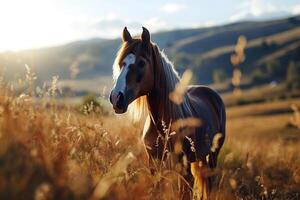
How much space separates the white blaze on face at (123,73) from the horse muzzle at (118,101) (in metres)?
0.04

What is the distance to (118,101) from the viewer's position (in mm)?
5207

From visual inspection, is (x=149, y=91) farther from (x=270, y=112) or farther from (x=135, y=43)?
(x=270, y=112)

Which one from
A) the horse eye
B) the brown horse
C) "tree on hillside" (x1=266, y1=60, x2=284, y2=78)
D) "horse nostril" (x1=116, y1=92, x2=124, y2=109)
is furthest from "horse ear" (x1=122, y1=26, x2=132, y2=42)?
"tree on hillside" (x1=266, y1=60, x2=284, y2=78)

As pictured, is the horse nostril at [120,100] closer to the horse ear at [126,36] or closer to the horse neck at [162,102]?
the horse neck at [162,102]

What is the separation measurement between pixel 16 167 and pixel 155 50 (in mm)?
3515

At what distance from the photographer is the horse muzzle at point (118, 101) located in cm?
518

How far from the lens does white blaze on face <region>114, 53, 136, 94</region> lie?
529cm

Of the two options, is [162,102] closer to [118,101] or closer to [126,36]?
[126,36]

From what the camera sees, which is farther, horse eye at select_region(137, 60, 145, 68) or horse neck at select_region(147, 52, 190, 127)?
horse neck at select_region(147, 52, 190, 127)

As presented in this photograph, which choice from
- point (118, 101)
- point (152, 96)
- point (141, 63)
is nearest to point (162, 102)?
point (152, 96)

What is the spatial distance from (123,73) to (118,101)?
1.42 ft

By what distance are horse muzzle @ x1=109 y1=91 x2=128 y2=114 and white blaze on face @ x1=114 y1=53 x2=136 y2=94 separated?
0.13 ft

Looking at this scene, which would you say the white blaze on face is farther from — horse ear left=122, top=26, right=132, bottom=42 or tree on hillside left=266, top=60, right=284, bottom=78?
tree on hillside left=266, top=60, right=284, bottom=78

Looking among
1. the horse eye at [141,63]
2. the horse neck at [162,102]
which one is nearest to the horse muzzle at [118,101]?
the horse eye at [141,63]
